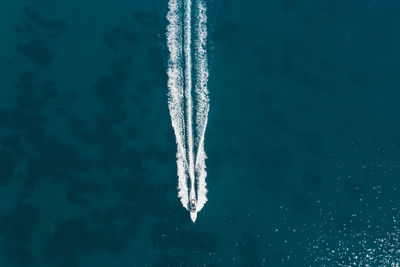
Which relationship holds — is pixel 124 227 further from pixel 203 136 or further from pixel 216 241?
pixel 203 136

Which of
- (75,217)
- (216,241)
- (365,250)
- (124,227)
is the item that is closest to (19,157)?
(75,217)

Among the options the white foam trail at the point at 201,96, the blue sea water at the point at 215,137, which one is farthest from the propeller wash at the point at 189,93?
the blue sea water at the point at 215,137

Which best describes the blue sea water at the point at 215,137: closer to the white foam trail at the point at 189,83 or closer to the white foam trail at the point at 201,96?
the white foam trail at the point at 201,96

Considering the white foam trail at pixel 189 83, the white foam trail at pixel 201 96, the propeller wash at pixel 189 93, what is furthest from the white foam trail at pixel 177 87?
the white foam trail at pixel 201 96

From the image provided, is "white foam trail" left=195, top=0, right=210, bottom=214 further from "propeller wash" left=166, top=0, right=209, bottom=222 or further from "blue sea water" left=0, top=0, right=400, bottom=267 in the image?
"blue sea water" left=0, top=0, right=400, bottom=267

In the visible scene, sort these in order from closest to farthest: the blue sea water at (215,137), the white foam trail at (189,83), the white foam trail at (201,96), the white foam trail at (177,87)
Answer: the blue sea water at (215,137), the white foam trail at (201,96), the white foam trail at (177,87), the white foam trail at (189,83)

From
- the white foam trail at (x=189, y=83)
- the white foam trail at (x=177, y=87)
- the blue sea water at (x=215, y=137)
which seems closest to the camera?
the blue sea water at (x=215, y=137)

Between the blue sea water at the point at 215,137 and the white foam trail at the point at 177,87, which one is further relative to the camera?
the white foam trail at the point at 177,87

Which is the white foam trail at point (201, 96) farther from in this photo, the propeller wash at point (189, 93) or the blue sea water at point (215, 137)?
the blue sea water at point (215, 137)

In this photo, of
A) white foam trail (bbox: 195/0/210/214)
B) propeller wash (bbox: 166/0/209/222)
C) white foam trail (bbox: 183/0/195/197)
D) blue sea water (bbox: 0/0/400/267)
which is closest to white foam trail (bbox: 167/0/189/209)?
propeller wash (bbox: 166/0/209/222)
